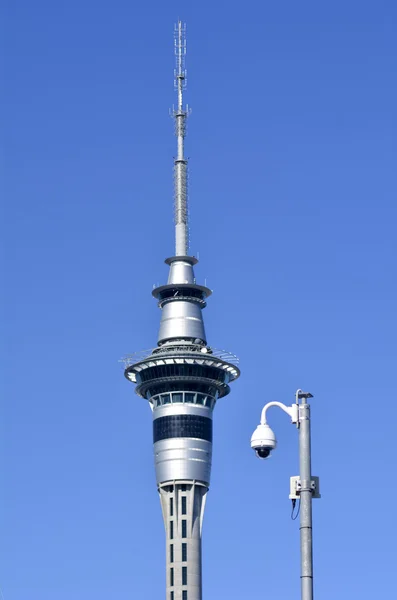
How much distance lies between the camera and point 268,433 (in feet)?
157

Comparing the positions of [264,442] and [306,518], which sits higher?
[264,442]

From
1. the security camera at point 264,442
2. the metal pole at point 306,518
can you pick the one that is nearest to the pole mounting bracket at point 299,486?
the metal pole at point 306,518

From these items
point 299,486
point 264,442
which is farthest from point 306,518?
point 264,442

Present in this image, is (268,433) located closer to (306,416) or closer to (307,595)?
(306,416)

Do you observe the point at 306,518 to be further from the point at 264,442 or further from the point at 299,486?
the point at 264,442

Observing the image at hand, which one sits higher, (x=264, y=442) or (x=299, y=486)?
(x=264, y=442)

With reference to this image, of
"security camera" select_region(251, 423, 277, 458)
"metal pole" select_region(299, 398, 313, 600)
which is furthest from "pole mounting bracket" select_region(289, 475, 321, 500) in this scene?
"security camera" select_region(251, 423, 277, 458)

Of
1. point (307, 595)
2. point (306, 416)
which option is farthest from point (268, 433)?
point (307, 595)

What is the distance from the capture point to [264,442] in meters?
47.5

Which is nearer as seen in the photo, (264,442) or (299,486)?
(299,486)

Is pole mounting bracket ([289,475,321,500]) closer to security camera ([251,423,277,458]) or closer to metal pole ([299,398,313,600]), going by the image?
metal pole ([299,398,313,600])

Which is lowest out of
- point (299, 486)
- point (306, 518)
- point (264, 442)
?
point (306, 518)

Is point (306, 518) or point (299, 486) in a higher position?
point (299, 486)

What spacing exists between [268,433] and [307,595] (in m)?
6.10
